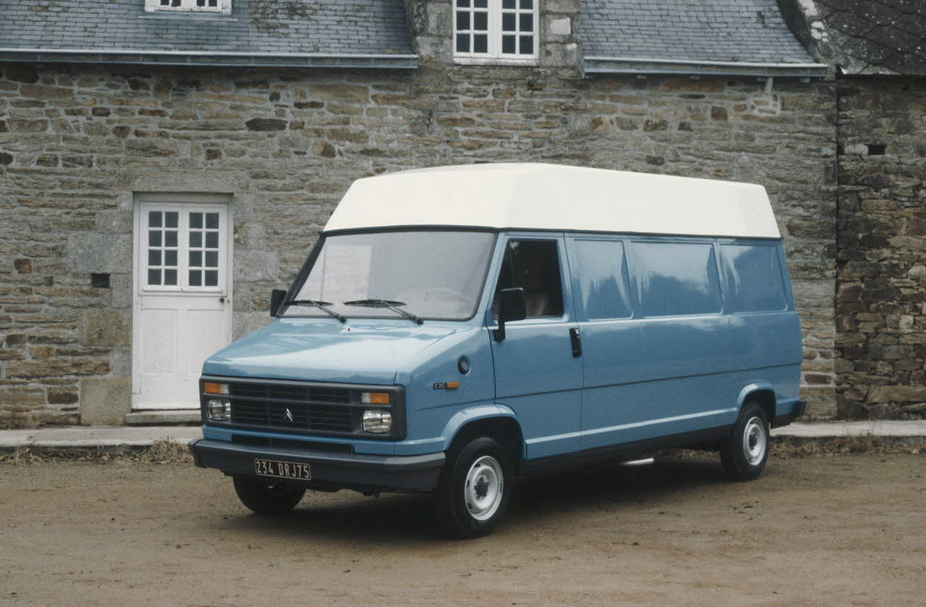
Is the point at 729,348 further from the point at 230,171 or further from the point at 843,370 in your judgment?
the point at 230,171

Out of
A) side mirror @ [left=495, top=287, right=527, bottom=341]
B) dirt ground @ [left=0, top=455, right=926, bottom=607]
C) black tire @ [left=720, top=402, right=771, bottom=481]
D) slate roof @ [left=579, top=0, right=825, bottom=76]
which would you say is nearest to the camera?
dirt ground @ [left=0, top=455, right=926, bottom=607]

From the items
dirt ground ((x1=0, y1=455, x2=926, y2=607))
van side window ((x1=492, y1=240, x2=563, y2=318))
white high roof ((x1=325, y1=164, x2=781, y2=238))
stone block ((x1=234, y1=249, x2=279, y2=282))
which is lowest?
dirt ground ((x1=0, y1=455, x2=926, y2=607))

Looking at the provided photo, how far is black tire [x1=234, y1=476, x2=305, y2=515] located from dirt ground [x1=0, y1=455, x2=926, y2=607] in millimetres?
112

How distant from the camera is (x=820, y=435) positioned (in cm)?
1182

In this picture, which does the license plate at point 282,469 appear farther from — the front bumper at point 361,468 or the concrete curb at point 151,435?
the concrete curb at point 151,435

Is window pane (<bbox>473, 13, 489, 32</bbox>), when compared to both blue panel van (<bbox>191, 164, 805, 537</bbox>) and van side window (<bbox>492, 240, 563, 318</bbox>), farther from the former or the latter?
van side window (<bbox>492, 240, 563, 318</bbox>)

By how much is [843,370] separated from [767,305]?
4.32 m

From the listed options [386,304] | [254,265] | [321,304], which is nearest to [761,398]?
[386,304]

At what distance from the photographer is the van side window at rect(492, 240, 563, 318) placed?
775cm

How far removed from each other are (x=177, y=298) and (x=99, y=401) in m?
1.35

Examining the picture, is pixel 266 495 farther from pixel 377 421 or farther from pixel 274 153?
pixel 274 153

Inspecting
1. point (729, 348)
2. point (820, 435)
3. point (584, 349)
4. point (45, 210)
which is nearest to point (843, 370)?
point (820, 435)

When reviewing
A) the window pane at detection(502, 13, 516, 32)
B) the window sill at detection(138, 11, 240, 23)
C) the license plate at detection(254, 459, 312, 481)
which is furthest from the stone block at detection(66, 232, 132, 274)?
the license plate at detection(254, 459, 312, 481)

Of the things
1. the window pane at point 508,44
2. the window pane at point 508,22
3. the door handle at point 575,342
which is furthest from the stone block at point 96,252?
the door handle at point 575,342
